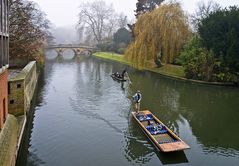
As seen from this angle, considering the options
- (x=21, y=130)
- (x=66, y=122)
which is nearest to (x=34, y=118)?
(x=66, y=122)

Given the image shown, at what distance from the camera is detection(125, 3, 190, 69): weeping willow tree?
36656 millimetres

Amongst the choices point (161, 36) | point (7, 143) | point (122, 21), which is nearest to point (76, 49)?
point (122, 21)

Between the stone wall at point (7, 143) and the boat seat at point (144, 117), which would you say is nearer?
the stone wall at point (7, 143)

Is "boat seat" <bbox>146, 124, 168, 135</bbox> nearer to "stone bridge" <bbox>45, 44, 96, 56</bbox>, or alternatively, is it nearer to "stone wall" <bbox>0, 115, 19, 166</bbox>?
"stone wall" <bbox>0, 115, 19, 166</bbox>

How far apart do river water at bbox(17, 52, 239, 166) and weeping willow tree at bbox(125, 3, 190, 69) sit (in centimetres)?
934

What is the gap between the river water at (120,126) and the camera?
12489 millimetres

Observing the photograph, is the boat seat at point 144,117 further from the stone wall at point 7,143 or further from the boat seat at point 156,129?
Result: the stone wall at point 7,143

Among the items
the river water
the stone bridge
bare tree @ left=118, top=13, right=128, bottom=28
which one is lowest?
the river water

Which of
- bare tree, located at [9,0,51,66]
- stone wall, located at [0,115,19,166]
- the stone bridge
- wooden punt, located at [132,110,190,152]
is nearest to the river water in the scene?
wooden punt, located at [132,110,190,152]

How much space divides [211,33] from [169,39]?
19.6 feet

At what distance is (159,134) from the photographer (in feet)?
47.0

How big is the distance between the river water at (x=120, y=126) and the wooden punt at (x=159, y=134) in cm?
38

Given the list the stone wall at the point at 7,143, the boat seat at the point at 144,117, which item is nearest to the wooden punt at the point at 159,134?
the boat seat at the point at 144,117

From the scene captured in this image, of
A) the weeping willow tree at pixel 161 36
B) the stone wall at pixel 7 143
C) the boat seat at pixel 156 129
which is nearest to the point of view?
the stone wall at pixel 7 143
